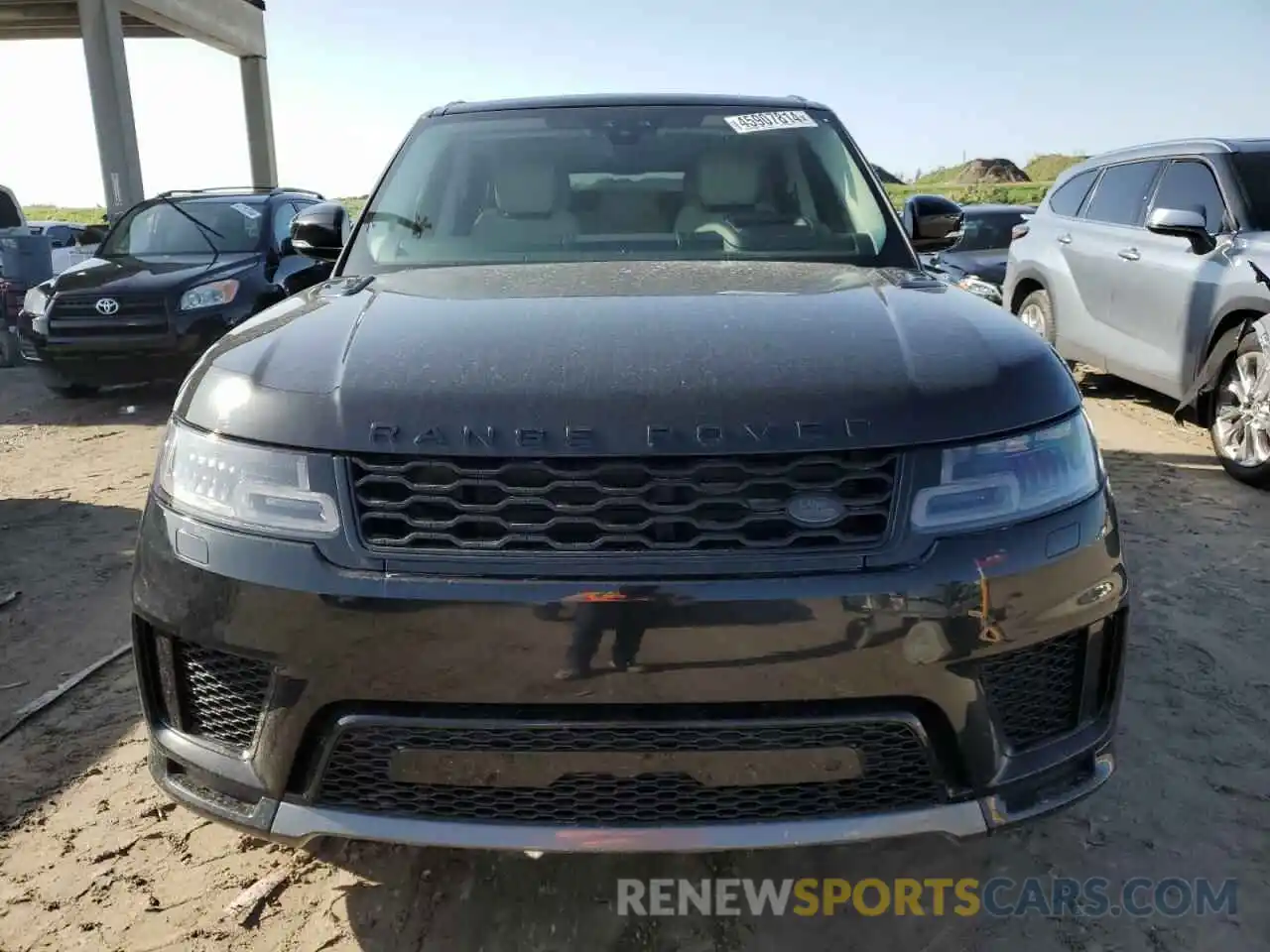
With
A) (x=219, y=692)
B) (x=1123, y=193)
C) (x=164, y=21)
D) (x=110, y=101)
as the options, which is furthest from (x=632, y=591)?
(x=164, y=21)

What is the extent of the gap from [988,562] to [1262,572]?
10.2 feet

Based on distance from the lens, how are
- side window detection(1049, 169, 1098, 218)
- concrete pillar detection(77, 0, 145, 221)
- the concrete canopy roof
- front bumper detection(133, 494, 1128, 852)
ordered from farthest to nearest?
the concrete canopy roof
concrete pillar detection(77, 0, 145, 221)
side window detection(1049, 169, 1098, 218)
front bumper detection(133, 494, 1128, 852)

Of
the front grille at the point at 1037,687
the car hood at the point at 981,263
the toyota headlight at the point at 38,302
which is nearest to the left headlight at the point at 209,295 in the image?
the toyota headlight at the point at 38,302

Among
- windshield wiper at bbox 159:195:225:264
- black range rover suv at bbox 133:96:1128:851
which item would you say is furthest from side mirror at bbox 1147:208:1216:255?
windshield wiper at bbox 159:195:225:264

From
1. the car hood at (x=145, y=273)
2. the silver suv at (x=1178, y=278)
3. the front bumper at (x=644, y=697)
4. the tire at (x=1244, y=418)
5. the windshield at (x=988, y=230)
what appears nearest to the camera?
the front bumper at (x=644, y=697)

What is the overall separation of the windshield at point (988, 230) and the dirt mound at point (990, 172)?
1663 inches

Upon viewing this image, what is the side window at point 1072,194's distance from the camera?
7.19 m

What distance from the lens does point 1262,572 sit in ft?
13.2

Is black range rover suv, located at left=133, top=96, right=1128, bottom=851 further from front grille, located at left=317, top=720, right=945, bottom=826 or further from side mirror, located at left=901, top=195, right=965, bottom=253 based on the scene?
side mirror, located at left=901, top=195, right=965, bottom=253

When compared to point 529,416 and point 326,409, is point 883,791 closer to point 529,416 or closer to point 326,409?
point 529,416

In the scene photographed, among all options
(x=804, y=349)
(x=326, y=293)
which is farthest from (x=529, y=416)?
(x=326, y=293)

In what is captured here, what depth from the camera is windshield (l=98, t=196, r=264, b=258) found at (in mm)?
8352

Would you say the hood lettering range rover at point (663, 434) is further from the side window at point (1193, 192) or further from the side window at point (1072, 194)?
the side window at point (1072, 194)

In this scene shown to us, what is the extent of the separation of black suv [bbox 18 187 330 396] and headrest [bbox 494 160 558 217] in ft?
15.3
